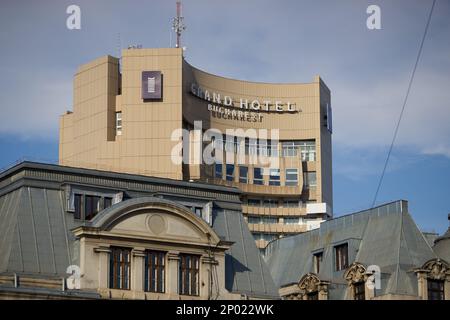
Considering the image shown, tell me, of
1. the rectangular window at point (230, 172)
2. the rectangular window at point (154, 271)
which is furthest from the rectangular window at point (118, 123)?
the rectangular window at point (154, 271)

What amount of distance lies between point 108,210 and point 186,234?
7.17 metres

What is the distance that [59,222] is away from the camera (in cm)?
9719

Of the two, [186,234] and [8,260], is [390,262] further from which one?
[8,260]

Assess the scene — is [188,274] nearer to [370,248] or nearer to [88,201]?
[88,201]

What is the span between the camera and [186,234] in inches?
3922

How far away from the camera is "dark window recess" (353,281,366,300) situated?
10304cm

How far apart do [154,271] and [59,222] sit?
8312mm

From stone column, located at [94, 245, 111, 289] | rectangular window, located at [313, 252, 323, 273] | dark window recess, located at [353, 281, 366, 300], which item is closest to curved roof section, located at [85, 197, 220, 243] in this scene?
stone column, located at [94, 245, 111, 289]

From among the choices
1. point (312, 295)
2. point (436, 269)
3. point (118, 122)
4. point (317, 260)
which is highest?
point (118, 122)

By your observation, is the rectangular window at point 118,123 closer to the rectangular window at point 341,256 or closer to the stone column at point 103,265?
the rectangular window at point 341,256

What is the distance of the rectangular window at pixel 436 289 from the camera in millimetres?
101375

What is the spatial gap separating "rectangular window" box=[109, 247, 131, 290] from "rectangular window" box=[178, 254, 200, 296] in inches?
180

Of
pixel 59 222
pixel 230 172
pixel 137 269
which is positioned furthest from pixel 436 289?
pixel 230 172
